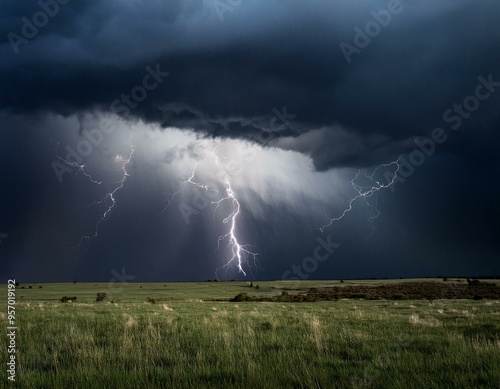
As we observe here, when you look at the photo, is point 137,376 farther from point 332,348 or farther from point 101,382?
point 332,348

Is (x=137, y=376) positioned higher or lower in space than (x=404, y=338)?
higher

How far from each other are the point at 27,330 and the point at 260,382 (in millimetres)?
10374

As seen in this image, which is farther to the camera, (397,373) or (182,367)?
Result: (182,367)

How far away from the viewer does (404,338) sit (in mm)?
11477

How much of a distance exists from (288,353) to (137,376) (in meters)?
3.25

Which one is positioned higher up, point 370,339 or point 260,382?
point 260,382

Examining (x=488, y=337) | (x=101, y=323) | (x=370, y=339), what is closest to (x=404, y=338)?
(x=370, y=339)

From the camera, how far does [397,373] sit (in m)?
6.66

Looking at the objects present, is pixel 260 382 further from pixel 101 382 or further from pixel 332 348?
pixel 332 348

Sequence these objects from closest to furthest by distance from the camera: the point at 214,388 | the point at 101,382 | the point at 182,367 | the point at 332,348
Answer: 1. the point at 214,388
2. the point at 101,382
3. the point at 182,367
4. the point at 332,348

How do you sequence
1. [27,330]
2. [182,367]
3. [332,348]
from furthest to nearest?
[27,330] → [332,348] → [182,367]

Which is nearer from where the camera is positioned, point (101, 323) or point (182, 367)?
point (182, 367)

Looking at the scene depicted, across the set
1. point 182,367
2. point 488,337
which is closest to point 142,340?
point 182,367

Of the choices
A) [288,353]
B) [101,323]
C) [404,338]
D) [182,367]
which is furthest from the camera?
[101,323]
